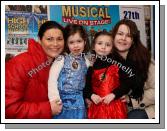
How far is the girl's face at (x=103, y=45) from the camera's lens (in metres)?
2.47

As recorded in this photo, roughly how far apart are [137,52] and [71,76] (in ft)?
1.16

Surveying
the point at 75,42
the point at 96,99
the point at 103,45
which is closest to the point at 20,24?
the point at 75,42

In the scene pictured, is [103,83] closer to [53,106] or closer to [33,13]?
[53,106]

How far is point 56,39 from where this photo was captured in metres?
2.48

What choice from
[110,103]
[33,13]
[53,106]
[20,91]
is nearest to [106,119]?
[110,103]

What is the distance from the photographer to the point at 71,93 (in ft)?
8.14

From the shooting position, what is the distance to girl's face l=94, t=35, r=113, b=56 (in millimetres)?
2475

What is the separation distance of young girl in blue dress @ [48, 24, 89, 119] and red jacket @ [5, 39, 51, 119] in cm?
5

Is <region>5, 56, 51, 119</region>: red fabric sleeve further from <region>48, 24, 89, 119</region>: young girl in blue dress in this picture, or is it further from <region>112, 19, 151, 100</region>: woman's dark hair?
<region>112, 19, 151, 100</region>: woman's dark hair

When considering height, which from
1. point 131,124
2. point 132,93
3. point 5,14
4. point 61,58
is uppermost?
point 5,14

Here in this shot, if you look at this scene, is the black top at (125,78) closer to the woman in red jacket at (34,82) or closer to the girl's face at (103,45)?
the girl's face at (103,45)

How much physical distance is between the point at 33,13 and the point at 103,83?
0.50 metres

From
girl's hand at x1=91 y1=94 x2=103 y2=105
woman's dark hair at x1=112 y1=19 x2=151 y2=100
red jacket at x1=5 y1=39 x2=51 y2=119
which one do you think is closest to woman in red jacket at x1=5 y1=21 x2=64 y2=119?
red jacket at x1=5 y1=39 x2=51 y2=119

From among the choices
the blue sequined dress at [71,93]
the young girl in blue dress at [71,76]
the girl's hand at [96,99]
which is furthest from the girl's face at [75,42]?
the girl's hand at [96,99]
